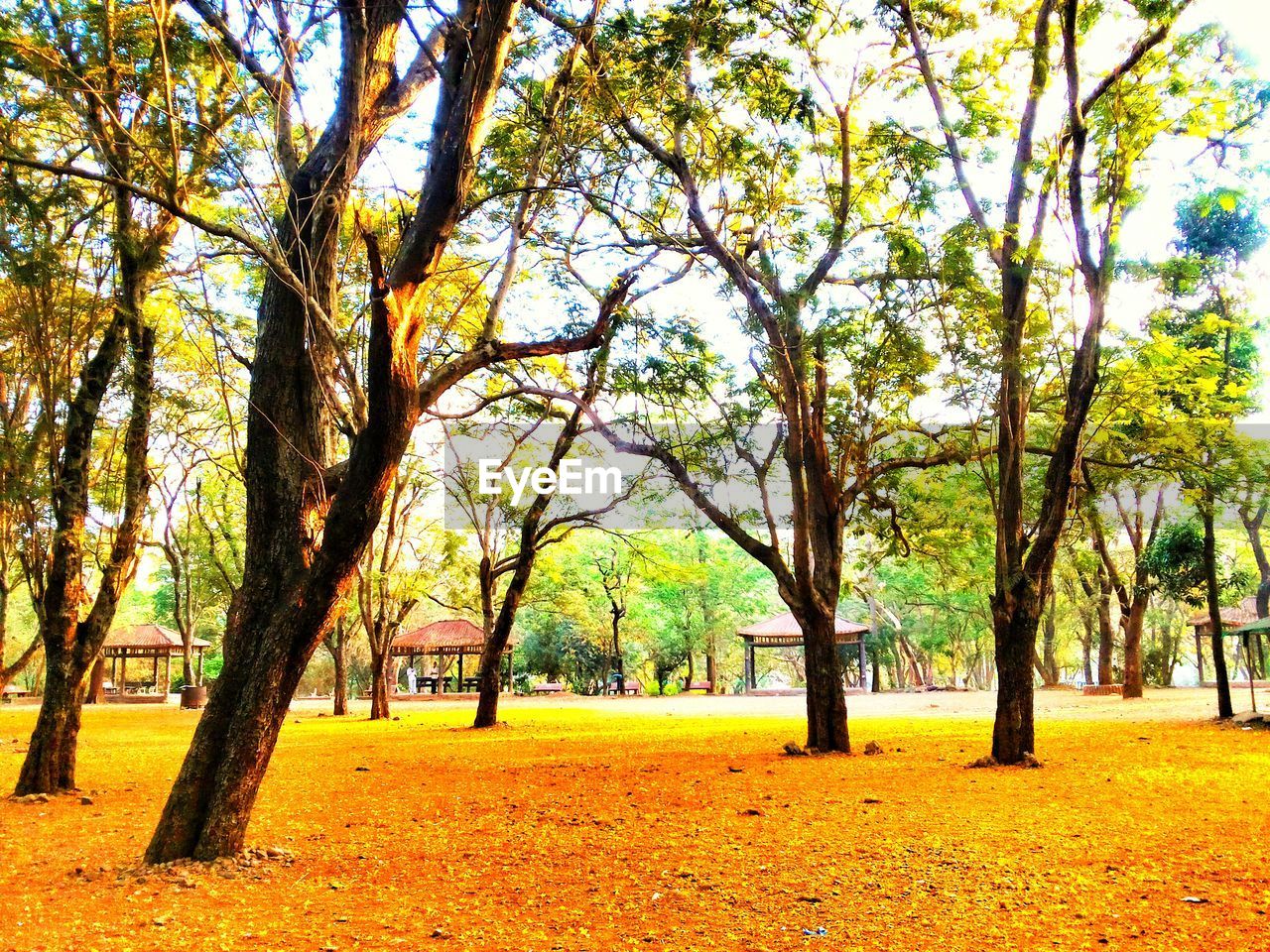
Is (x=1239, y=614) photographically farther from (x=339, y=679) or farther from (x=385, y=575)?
(x=339, y=679)

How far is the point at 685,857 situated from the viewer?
455 centimetres

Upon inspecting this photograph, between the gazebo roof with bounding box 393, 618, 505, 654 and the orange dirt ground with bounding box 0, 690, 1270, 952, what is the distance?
Result: 804 inches

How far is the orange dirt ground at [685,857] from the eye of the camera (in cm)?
338

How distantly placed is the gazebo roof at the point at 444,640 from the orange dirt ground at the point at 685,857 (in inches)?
804

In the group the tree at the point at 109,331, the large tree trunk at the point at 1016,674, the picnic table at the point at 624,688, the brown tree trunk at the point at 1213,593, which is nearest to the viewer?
the tree at the point at 109,331

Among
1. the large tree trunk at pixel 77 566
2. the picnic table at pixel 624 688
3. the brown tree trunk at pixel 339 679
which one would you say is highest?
the large tree trunk at pixel 77 566

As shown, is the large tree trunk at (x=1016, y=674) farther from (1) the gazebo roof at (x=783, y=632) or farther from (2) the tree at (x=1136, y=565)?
(1) the gazebo roof at (x=783, y=632)

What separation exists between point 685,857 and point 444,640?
1039 inches

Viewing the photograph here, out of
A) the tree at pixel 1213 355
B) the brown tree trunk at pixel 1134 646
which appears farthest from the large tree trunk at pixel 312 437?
the brown tree trunk at pixel 1134 646

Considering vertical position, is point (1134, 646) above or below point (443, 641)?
above

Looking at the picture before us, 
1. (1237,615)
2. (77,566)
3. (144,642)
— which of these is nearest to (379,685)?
(77,566)

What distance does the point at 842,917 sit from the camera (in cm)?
349

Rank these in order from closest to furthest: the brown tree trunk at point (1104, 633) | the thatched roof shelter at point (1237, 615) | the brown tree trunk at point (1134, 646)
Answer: the brown tree trunk at point (1134, 646)
the brown tree trunk at point (1104, 633)
the thatched roof shelter at point (1237, 615)

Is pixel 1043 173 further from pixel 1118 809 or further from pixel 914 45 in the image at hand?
pixel 1118 809
